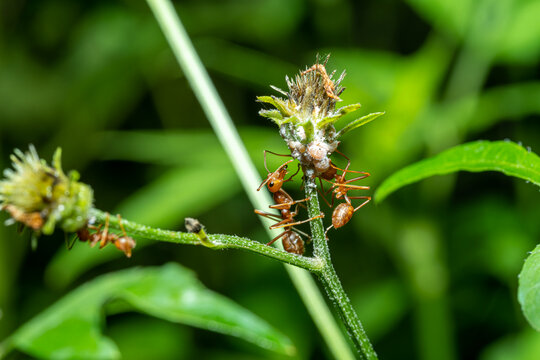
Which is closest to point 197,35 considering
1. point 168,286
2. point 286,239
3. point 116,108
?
point 116,108

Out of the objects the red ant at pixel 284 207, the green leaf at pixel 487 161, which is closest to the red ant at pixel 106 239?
the red ant at pixel 284 207

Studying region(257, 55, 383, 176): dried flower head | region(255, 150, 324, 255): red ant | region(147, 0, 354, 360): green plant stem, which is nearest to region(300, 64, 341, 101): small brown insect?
region(257, 55, 383, 176): dried flower head

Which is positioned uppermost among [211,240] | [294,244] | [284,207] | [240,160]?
[240,160]

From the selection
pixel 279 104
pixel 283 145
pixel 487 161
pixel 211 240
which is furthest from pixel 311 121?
pixel 283 145

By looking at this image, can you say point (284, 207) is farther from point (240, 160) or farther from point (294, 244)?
point (240, 160)

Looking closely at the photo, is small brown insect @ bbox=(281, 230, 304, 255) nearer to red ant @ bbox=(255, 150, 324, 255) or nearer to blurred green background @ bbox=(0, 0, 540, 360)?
red ant @ bbox=(255, 150, 324, 255)

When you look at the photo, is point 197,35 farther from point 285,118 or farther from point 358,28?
point 285,118
